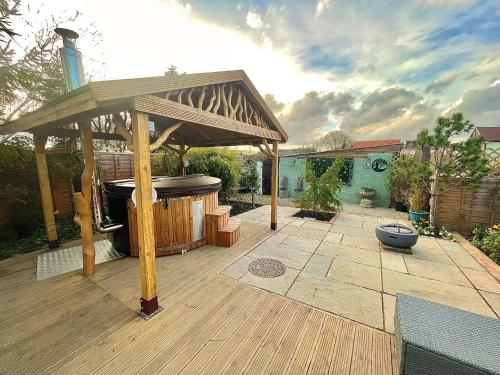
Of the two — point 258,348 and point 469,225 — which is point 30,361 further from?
point 469,225

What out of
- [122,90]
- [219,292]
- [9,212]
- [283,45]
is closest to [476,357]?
[219,292]

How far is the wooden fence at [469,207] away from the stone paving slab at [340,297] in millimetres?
4904

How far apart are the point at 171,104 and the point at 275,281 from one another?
3.01 m

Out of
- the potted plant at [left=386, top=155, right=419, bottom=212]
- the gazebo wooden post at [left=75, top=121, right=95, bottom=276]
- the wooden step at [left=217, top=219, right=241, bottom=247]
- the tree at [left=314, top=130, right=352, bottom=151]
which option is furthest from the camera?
the tree at [left=314, top=130, right=352, bottom=151]

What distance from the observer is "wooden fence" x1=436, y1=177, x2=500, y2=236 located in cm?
542

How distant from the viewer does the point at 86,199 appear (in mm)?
3236

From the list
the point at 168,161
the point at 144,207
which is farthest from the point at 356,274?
the point at 168,161

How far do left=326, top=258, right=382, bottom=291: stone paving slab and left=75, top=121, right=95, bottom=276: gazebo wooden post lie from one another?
159 inches

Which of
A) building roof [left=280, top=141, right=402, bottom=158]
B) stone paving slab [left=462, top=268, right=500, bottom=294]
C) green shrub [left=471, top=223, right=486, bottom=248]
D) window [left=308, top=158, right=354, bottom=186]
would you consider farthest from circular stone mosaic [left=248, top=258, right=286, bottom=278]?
window [left=308, top=158, right=354, bottom=186]

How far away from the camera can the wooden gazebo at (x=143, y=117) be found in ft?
7.14

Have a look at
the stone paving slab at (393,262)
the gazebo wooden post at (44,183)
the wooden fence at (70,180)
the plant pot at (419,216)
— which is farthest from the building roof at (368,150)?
the gazebo wooden post at (44,183)

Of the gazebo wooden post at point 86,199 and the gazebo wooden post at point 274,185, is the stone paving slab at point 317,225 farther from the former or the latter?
the gazebo wooden post at point 86,199

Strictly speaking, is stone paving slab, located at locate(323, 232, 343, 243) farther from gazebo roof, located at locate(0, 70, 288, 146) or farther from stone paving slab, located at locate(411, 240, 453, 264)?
gazebo roof, located at locate(0, 70, 288, 146)

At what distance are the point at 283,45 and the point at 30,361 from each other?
830 cm
